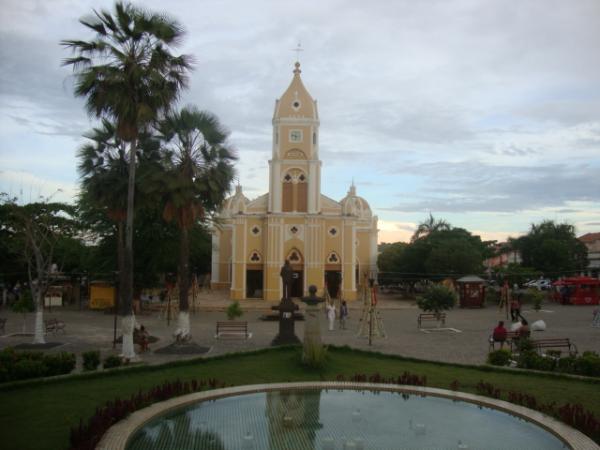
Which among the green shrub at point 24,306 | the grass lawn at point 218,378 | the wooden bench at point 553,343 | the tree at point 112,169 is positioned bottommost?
the grass lawn at point 218,378

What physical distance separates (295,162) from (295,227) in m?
4.94

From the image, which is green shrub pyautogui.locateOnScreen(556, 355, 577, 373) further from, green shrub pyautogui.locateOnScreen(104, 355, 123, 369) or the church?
the church

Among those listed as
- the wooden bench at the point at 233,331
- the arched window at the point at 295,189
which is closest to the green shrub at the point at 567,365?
the wooden bench at the point at 233,331

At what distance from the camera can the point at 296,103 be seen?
41719 mm

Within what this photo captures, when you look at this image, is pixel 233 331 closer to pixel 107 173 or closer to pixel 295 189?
pixel 107 173

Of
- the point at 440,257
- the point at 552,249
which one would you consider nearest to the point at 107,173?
the point at 440,257

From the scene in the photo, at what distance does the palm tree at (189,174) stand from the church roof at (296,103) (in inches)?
890

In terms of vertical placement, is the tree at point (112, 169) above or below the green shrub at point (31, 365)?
above

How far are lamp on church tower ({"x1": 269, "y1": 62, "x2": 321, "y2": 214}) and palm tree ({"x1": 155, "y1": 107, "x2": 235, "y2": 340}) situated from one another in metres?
21.6

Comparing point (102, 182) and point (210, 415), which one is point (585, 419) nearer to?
point (210, 415)

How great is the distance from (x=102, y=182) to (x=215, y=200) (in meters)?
3.84

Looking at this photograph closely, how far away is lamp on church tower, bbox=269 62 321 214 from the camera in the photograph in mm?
41062

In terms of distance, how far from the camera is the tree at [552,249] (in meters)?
45.9

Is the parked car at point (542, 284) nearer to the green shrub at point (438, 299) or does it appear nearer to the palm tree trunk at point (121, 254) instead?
the green shrub at point (438, 299)
